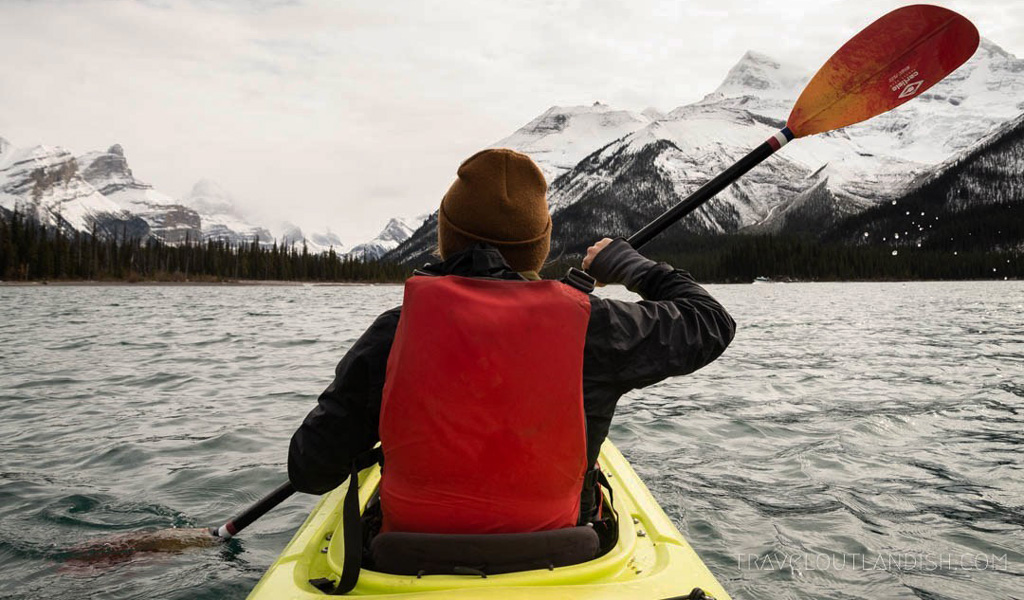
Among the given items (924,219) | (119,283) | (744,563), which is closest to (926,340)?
(744,563)

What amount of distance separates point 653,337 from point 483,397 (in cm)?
77

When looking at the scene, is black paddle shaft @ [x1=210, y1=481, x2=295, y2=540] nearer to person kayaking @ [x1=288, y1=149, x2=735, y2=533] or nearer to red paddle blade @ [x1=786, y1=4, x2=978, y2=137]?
person kayaking @ [x1=288, y1=149, x2=735, y2=533]

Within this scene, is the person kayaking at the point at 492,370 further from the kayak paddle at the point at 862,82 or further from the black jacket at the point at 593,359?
the kayak paddle at the point at 862,82

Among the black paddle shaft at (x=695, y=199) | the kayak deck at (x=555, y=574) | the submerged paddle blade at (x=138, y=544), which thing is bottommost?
the submerged paddle blade at (x=138, y=544)

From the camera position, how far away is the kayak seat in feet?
8.70

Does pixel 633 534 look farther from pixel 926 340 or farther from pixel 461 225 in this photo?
pixel 926 340

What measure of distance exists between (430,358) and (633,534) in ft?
5.83

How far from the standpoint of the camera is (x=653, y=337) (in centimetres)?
279

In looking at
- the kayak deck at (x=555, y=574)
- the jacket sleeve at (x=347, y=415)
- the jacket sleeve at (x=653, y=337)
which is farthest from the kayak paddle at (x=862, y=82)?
the jacket sleeve at (x=347, y=415)

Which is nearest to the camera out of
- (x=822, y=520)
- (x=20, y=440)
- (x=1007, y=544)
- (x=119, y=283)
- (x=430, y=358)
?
(x=430, y=358)

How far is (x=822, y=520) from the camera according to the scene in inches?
238

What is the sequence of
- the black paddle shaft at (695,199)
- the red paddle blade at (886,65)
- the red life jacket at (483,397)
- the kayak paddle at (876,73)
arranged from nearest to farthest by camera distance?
1. the red life jacket at (483,397)
2. the black paddle shaft at (695,199)
3. the kayak paddle at (876,73)
4. the red paddle blade at (886,65)

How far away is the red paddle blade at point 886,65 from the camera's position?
16.4 ft

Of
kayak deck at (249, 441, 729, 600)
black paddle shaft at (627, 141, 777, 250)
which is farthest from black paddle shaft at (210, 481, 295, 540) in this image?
black paddle shaft at (627, 141, 777, 250)
